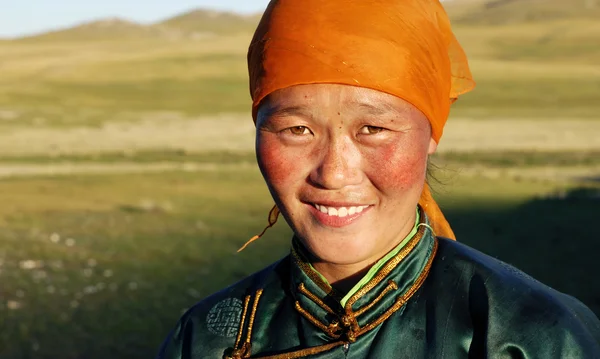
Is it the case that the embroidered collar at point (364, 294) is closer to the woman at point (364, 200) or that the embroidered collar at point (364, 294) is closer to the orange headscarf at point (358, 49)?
the woman at point (364, 200)

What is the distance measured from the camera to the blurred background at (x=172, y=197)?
7.22m

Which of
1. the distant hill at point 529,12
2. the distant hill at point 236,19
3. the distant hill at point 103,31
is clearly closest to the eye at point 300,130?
the distant hill at point 236,19

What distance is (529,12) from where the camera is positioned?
111875 mm

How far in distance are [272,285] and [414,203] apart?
0.36 m

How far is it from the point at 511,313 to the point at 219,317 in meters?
0.66

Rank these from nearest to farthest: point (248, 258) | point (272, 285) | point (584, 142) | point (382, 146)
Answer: point (382, 146), point (272, 285), point (248, 258), point (584, 142)

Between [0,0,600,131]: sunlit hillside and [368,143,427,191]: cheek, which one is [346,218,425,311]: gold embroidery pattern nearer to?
[368,143,427,191]: cheek

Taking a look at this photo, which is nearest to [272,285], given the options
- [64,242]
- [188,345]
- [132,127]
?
[188,345]

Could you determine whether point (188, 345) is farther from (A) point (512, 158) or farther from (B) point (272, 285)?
(A) point (512, 158)

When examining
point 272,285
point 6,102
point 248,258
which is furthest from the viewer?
point 6,102

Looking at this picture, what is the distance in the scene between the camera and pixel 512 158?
2156cm

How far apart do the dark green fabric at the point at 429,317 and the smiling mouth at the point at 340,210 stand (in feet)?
0.49

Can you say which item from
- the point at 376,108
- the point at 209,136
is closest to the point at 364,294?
the point at 376,108

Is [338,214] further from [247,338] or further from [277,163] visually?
[247,338]
